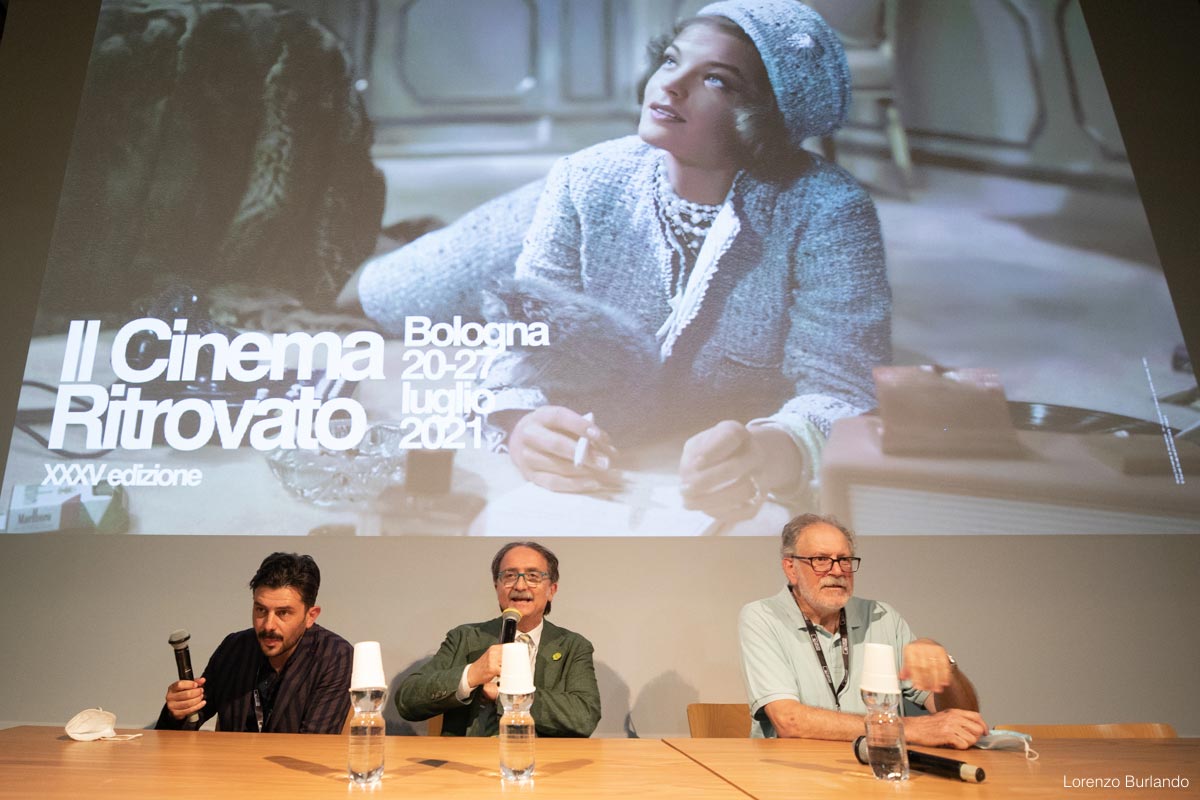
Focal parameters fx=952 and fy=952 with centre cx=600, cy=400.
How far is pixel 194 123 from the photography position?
150 inches

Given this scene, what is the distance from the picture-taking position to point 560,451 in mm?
3457

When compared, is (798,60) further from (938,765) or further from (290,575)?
(938,765)

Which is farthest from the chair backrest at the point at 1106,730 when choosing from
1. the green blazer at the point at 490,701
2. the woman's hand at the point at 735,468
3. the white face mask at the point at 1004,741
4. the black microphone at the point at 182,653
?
the black microphone at the point at 182,653

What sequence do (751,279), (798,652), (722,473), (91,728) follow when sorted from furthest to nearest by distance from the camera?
(751,279)
(722,473)
(798,652)
(91,728)

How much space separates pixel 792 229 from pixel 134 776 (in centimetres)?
283

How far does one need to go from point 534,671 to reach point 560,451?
0.94m

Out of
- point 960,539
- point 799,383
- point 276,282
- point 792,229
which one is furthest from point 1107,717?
point 276,282

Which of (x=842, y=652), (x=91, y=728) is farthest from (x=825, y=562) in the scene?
(x=91, y=728)

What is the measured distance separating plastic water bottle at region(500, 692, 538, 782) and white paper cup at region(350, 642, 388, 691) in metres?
0.21

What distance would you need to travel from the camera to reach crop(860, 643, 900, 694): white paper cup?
1629 millimetres

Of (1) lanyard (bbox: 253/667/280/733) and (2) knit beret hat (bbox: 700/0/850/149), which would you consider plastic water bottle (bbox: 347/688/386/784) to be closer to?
(1) lanyard (bbox: 253/667/280/733)

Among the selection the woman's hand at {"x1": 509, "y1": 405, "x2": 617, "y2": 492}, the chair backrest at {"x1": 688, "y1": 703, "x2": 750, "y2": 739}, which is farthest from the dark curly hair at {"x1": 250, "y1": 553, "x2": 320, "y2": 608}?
the chair backrest at {"x1": 688, "y1": 703, "x2": 750, "y2": 739}

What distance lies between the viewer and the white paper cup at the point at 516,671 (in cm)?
159

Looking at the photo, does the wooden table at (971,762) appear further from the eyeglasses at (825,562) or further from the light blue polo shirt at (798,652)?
the eyeglasses at (825,562)
